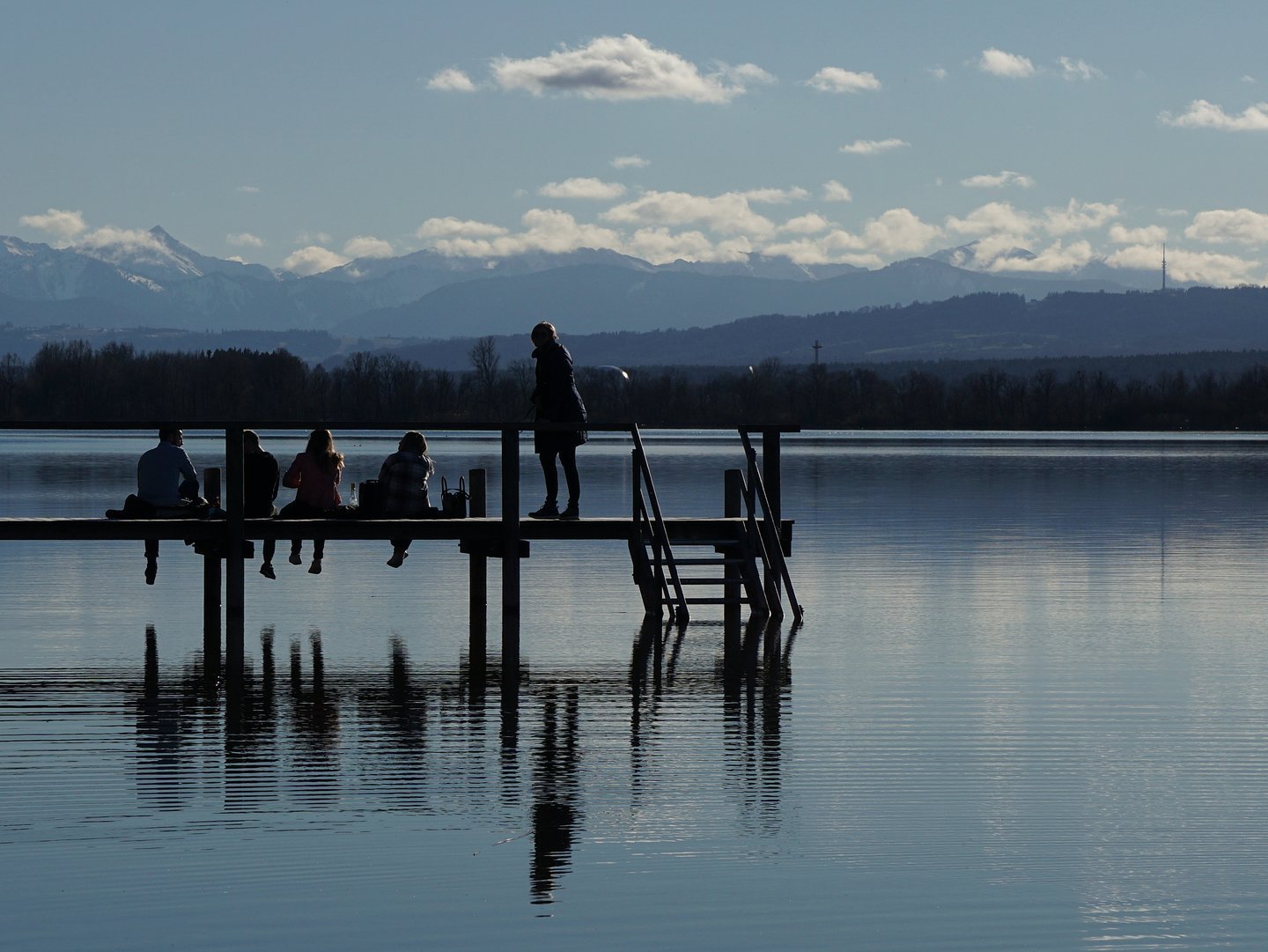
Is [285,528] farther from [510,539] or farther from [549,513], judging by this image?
[549,513]

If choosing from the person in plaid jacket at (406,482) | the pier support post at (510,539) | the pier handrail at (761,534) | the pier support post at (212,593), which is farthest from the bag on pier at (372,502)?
the pier handrail at (761,534)

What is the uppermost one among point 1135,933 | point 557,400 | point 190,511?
point 557,400

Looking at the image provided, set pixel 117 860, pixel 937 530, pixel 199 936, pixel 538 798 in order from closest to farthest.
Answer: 1. pixel 199 936
2. pixel 117 860
3. pixel 538 798
4. pixel 937 530

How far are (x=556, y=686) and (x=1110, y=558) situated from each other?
15826 millimetres

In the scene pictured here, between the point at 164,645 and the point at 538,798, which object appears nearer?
the point at 538,798

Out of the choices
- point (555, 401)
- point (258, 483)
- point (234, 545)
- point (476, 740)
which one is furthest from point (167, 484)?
point (476, 740)

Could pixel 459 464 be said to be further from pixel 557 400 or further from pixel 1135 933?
pixel 1135 933

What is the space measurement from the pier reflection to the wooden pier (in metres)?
1.37

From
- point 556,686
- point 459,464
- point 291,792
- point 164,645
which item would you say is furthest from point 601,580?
point 459,464

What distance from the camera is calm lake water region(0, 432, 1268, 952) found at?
863 centimetres

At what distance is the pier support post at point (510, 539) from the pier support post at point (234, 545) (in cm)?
270

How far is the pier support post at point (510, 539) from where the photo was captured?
59.9 feet

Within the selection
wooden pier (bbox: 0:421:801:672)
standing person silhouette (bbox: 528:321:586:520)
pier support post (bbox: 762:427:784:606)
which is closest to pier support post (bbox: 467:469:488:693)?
wooden pier (bbox: 0:421:801:672)

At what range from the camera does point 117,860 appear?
9367mm
